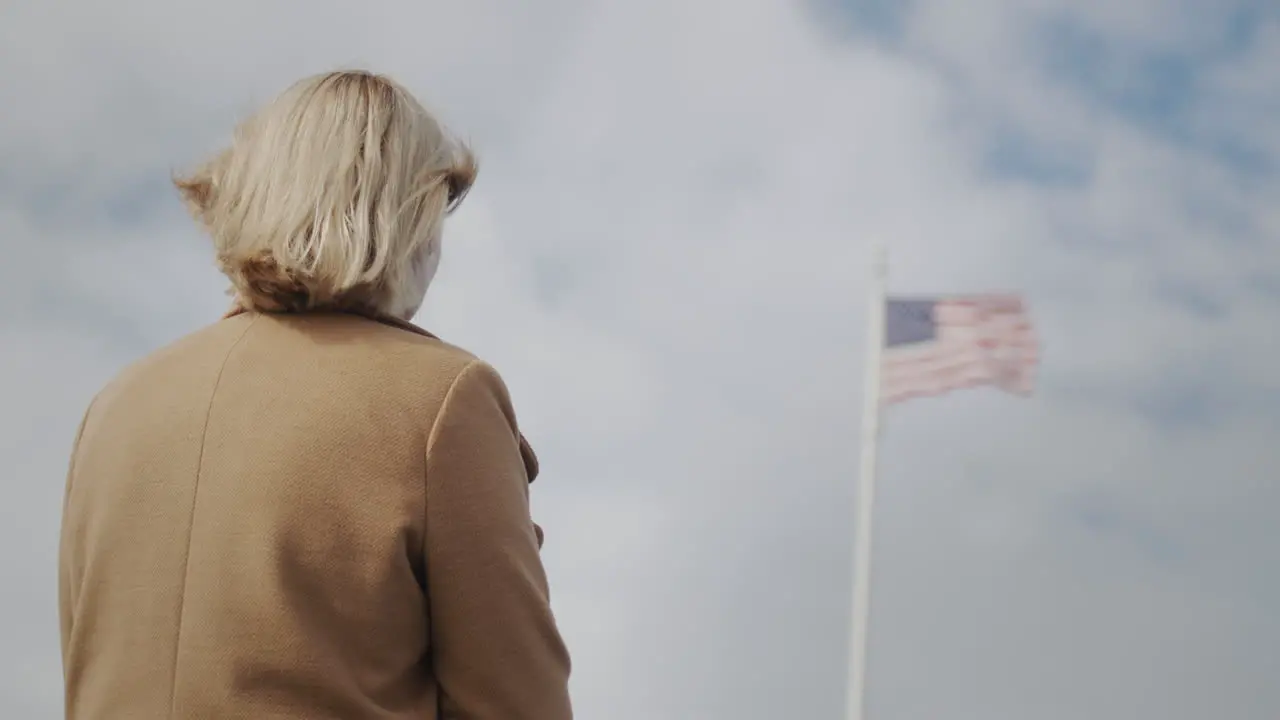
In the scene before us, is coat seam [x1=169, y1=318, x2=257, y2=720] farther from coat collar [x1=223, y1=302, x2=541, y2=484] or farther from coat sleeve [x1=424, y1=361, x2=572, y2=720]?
coat sleeve [x1=424, y1=361, x2=572, y2=720]

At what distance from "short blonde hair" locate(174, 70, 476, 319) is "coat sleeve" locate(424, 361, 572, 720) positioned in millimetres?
162

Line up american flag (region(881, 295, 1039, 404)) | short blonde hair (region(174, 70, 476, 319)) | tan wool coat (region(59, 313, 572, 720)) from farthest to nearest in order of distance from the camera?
1. american flag (region(881, 295, 1039, 404))
2. short blonde hair (region(174, 70, 476, 319))
3. tan wool coat (region(59, 313, 572, 720))

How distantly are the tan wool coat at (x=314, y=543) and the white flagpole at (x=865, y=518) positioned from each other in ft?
34.9

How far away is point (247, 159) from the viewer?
5.38ft

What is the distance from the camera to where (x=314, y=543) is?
145cm

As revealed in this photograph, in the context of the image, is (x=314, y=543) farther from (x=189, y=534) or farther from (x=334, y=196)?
(x=334, y=196)

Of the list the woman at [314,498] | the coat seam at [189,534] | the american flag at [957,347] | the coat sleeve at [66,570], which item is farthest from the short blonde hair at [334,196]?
the american flag at [957,347]

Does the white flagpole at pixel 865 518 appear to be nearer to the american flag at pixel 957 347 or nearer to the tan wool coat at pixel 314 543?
the american flag at pixel 957 347

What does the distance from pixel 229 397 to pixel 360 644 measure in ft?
0.96

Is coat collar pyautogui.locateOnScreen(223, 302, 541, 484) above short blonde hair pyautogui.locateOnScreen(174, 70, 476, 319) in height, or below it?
below

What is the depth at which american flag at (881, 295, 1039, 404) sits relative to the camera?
10.9 m

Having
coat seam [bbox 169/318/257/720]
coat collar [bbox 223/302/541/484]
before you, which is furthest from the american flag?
coat seam [bbox 169/318/257/720]

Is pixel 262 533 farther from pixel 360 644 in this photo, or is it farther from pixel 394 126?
pixel 394 126

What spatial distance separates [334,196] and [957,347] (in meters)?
9.99
